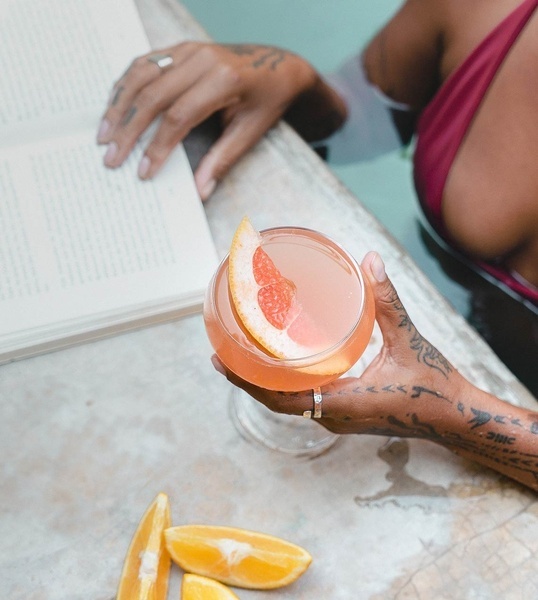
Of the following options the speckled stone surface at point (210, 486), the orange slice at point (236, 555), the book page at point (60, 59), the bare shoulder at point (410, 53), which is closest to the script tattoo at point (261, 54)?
the book page at point (60, 59)

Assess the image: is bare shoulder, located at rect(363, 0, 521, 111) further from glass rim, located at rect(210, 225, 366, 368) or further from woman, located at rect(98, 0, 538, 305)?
glass rim, located at rect(210, 225, 366, 368)

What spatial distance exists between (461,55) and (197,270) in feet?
1.81

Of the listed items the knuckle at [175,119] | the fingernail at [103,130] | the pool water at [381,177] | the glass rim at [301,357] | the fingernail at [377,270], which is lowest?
the pool water at [381,177]

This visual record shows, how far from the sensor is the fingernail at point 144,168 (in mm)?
888

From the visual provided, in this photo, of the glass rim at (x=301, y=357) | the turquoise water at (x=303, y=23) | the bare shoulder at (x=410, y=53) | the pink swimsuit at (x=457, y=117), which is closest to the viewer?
the glass rim at (x=301, y=357)

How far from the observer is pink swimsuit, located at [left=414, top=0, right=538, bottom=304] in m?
0.92

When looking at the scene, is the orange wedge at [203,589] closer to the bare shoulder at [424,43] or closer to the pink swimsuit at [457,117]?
the pink swimsuit at [457,117]

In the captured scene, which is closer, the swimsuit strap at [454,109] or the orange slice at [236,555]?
the orange slice at [236,555]

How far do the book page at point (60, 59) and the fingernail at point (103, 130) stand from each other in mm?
24

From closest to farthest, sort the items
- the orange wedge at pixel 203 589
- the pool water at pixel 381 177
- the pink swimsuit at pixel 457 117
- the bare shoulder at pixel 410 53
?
1. the orange wedge at pixel 203 589
2. the pink swimsuit at pixel 457 117
3. the bare shoulder at pixel 410 53
4. the pool water at pixel 381 177

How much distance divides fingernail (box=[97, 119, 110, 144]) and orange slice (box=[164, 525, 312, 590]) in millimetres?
506

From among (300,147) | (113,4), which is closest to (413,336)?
(300,147)

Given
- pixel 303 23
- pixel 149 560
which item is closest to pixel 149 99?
pixel 149 560

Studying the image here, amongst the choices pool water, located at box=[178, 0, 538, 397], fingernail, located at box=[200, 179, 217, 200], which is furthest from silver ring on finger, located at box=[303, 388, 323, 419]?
pool water, located at box=[178, 0, 538, 397]
